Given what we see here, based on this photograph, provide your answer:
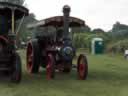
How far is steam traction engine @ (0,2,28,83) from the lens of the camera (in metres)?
13.2

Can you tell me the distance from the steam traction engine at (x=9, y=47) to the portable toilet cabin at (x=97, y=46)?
21414 mm

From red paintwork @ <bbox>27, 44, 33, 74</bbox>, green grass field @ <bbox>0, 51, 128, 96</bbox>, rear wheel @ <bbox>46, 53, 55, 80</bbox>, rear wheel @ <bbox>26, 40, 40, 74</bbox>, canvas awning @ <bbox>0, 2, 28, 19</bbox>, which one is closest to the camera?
green grass field @ <bbox>0, 51, 128, 96</bbox>

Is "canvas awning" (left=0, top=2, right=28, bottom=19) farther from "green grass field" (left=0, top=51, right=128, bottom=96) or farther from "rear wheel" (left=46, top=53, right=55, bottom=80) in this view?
"green grass field" (left=0, top=51, right=128, bottom=96)

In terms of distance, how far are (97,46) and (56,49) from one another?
831 inches

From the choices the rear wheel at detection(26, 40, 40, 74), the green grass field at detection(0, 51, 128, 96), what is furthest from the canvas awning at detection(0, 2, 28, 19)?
the green grass field at detection(0, 51, 128, 96)

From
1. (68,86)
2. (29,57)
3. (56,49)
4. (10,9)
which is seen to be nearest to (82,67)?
(56,49)

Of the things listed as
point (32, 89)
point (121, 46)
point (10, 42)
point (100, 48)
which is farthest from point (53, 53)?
point (100, 48)

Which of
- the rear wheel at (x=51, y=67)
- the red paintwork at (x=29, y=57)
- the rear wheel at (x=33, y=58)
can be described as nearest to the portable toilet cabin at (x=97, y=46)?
the red paintwork at (x=29, y=57)

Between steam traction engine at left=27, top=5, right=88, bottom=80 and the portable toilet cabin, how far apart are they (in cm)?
1859

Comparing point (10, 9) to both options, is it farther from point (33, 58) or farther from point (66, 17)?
point (33, 58)

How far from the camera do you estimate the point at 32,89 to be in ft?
39.2

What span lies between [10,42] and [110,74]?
410 centimetres

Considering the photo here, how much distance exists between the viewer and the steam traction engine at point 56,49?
46.9 ft

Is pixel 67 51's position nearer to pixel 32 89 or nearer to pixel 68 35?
pixel 68 35
